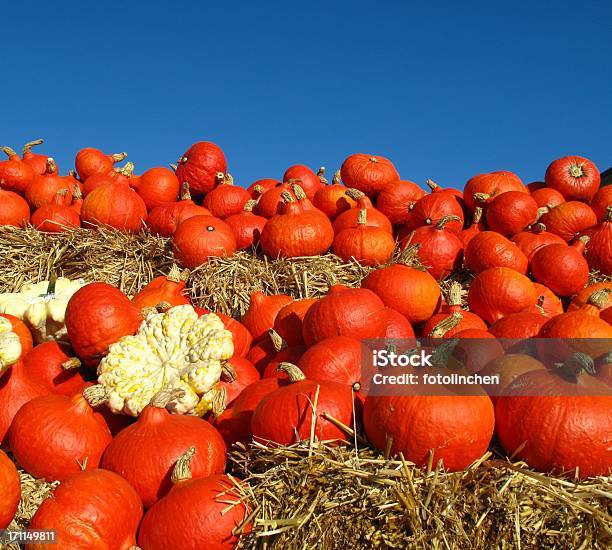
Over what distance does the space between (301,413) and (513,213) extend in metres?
3.50

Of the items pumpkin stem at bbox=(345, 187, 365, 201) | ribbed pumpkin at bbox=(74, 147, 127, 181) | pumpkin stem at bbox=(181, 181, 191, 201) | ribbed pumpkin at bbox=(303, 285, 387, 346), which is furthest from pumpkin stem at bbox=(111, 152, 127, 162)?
ribbed pumpkin at bbox=(303, 285, 387, 346)

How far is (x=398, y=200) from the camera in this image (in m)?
5.29

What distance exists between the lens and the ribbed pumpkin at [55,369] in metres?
2.88

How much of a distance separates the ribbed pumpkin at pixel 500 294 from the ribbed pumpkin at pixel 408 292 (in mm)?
421

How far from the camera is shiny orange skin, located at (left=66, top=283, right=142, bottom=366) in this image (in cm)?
282

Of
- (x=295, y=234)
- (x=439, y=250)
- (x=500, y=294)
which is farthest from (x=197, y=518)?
(x=439, y=250)

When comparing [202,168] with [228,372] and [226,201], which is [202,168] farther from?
[228,372]

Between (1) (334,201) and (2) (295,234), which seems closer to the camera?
(2) (295,234)

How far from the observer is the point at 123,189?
510 centimetres

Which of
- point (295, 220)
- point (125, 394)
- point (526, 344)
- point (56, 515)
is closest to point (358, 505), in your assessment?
point (56, 515)

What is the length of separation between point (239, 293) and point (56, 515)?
7.91 ft

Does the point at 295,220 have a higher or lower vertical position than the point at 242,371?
higher

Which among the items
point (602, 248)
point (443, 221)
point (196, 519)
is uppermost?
point (443, 221)

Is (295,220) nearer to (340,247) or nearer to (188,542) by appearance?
(340,247)
